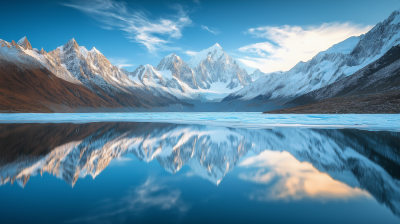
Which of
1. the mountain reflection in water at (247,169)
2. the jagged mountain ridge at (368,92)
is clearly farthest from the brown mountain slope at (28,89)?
the jagged mountain ridge at (368,92)

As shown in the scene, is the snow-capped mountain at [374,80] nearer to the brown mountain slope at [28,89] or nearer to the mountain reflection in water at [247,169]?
the mountain reflection in water at [247,169]

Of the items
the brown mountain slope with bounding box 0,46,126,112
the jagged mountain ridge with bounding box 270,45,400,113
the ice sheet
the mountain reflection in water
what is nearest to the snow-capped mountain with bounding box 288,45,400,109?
the jagged mountain ridge with bounding box 270,45,400,113

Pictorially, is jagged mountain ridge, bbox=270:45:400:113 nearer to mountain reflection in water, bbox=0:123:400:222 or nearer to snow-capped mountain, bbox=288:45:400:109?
snow-capped mountain, bbox=288:45:400:109

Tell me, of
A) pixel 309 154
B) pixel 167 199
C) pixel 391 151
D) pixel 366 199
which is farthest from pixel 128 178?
pixel 391 151

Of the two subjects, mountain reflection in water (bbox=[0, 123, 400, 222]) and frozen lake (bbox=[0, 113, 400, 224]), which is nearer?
frozen lake (bbox=[0, 113, 400, 224])

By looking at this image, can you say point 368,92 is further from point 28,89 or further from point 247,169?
point 28,89

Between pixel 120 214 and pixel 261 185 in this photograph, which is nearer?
Answer: pixel 120 214

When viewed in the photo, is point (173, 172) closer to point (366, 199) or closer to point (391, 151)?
point (366, 199)

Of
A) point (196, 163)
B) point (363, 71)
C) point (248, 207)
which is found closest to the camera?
point (248, 207)
